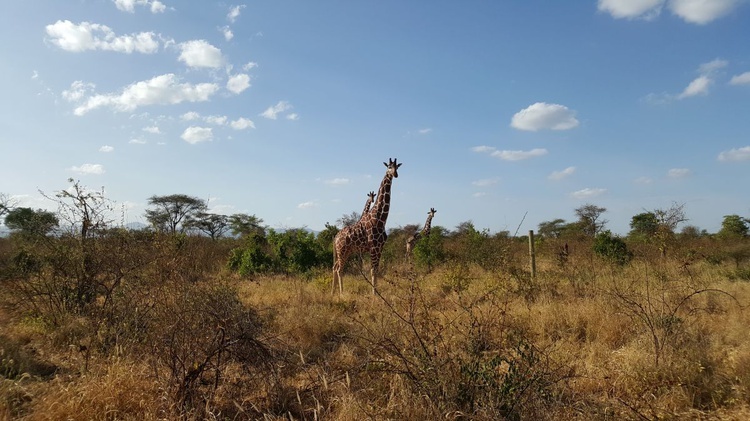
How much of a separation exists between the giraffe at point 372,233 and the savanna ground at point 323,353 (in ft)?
6.38

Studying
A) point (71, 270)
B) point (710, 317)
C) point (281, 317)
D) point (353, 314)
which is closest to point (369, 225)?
point (353, 314)

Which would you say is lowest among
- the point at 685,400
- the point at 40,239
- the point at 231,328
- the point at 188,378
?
the point at 685,400

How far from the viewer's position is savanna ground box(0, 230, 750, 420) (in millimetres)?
3275

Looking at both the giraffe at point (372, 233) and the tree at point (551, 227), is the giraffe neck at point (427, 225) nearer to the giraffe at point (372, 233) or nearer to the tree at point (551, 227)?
the giraffe at point (372, 233)

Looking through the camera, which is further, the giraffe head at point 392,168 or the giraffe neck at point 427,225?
the giraffe neck at point 427,225

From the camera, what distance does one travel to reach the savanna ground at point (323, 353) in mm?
3275

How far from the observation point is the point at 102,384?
11.5ft

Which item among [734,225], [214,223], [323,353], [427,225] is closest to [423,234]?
[427,225]

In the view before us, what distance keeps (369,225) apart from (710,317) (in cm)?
593

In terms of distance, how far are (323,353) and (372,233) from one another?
4.29 metres

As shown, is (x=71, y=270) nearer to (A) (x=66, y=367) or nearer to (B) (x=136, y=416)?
(A) (x=66, y=367)

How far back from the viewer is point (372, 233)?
31.0 ft

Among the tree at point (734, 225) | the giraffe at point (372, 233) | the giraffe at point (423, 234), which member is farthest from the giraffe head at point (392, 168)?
the tree at point (734, 225)

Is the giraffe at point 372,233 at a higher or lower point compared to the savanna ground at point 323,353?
higher
